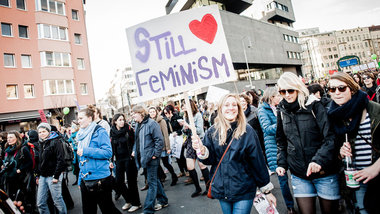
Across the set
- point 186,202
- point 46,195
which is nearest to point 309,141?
point 186,202

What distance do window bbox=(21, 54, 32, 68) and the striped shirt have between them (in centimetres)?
2589

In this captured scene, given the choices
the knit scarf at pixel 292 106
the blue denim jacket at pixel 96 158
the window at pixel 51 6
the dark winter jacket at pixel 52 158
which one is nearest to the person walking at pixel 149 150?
the blue denim jacket at pixel 96 158

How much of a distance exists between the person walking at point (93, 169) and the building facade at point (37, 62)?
19576 mm

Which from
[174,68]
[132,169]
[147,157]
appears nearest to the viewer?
[174,68]

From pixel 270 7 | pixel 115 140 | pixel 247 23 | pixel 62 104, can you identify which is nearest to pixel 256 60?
pixel 247 23

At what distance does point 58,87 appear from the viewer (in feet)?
72.1

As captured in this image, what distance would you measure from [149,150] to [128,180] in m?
1.14

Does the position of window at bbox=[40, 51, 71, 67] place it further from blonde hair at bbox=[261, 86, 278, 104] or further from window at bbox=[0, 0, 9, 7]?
blonde hair at bbox=[261, 86, 278, 104]

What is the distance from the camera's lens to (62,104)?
21.6m

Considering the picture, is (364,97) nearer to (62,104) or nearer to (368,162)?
(368,162)

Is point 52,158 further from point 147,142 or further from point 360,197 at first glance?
point 360,197

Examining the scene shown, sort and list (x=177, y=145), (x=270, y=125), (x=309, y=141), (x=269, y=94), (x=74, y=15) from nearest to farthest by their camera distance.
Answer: (x=309, y=141)
(x=270, y=125)
(x=269, y=94)
(x=177, y=145)
(x=74, y=15)

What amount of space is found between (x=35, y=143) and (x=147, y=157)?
10.7ft

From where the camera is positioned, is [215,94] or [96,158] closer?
[96,158]
